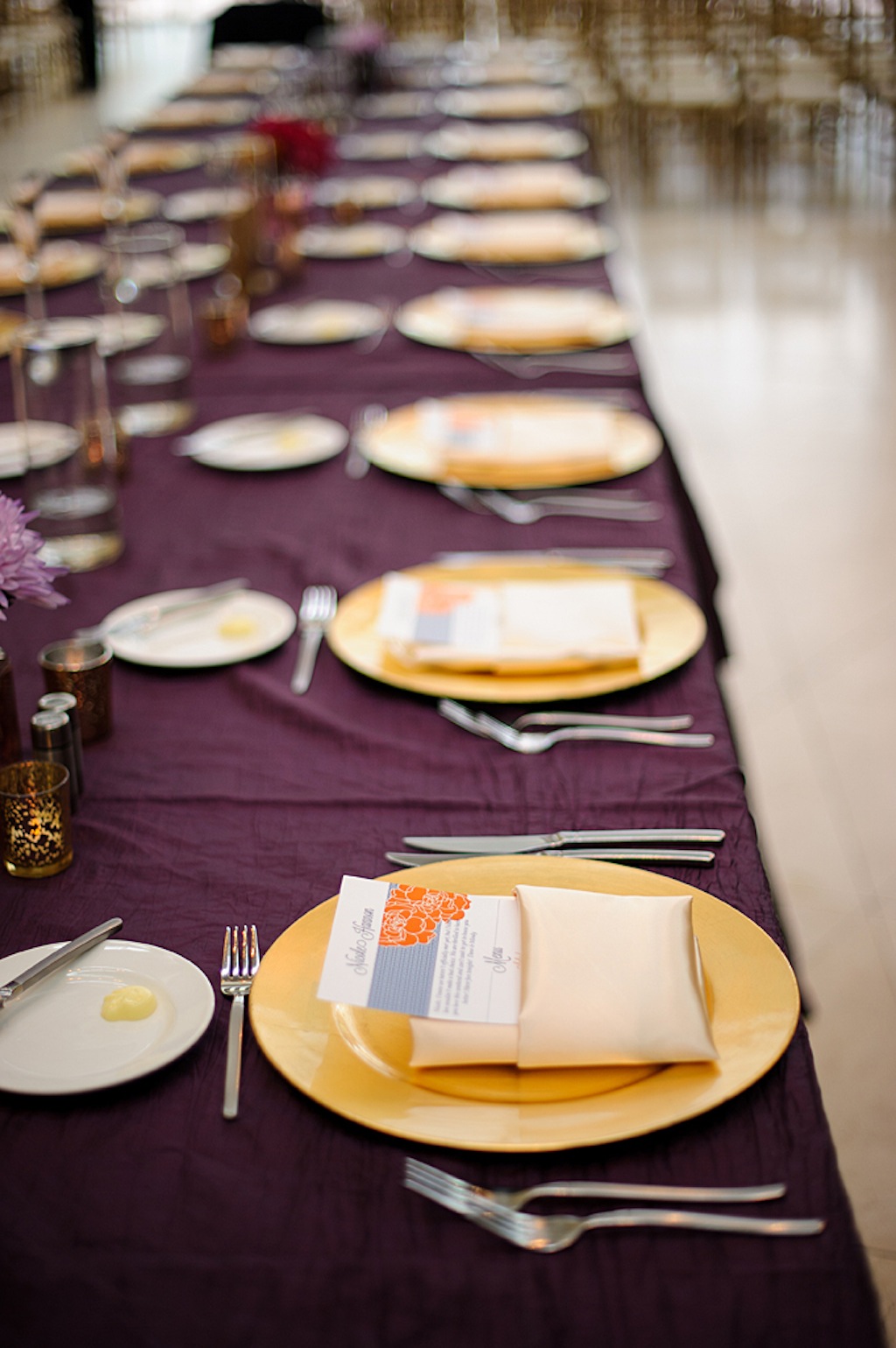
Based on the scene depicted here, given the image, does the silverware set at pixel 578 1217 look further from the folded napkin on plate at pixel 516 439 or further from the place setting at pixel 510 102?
the place setting at pixel 510 102

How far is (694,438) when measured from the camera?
415 centimetres

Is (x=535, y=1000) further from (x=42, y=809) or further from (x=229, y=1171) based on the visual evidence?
(x=42, y=809)

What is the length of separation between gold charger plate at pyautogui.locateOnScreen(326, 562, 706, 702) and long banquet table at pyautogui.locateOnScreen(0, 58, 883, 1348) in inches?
0.8

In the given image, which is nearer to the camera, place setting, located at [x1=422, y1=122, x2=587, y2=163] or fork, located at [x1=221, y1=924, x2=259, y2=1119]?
fork, located at [x1=221, y1=924, x2=259, y2=1119]

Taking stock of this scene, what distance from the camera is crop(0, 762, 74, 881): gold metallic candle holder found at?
0.97 metres

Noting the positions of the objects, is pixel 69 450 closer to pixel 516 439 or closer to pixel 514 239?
pixel 516 439

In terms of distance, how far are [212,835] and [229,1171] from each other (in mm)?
352

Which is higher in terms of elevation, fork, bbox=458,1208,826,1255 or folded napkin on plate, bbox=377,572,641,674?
folded napkin on plate, bbox=377,572,641,674

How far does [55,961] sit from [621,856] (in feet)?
1.33

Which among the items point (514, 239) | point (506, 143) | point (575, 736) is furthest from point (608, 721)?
point (506, 143)

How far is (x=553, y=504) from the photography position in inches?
65.9

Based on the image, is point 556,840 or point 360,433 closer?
point 556,840

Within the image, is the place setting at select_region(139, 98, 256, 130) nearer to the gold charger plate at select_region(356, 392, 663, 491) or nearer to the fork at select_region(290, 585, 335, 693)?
the gold charger plate at select_region(356, 392, 663, 491)

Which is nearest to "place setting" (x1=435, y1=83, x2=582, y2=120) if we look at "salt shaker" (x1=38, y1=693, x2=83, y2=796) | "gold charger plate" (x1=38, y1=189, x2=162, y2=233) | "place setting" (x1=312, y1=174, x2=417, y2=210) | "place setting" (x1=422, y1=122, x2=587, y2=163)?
"place setting" (x1=422, y1=122, x2=587, y2=163)
